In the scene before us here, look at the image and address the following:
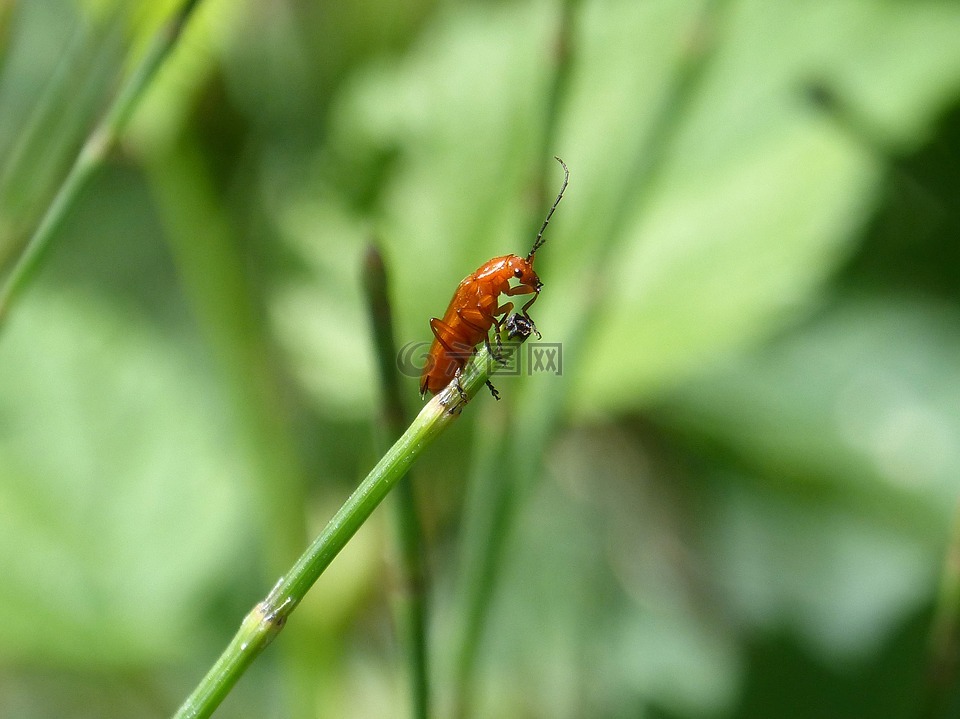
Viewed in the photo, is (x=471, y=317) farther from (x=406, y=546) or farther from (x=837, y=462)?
(x=837, y=462)

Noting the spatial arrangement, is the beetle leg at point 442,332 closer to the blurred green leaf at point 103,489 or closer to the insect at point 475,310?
the insect at point 475,310

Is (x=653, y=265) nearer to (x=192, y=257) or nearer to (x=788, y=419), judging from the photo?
(x=788, y=419)

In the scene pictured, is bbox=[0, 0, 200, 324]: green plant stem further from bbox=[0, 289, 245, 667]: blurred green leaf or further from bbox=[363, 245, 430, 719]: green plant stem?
bbox=[0, 289, 245, 667]: blurred green leaf

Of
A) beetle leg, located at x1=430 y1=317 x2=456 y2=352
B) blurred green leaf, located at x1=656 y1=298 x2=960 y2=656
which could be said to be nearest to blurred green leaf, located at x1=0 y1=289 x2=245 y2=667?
beetle leg, located at x1=430 y1=317 x2=456 y2=352

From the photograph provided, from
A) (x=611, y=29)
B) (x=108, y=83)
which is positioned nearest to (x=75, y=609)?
(x=108, y=83)

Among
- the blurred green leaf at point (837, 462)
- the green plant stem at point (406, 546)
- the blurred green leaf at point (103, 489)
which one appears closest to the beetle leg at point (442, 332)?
the green plant stem at point (406, 546)
